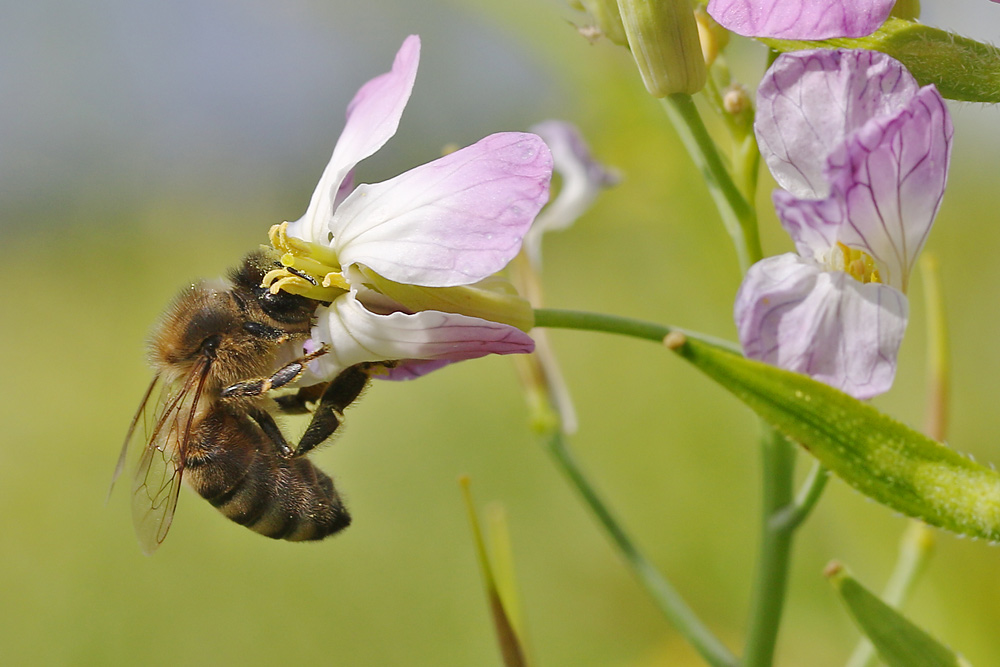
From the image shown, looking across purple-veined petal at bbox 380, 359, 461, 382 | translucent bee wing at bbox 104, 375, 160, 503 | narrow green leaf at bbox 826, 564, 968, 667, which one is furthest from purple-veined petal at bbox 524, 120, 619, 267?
narrow green leaf at bbox 826, 564, 968, 667

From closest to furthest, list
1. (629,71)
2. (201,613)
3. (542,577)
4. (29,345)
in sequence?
1. (629,71)
2. (201,613)
3. (542,577)
4. (29,345)

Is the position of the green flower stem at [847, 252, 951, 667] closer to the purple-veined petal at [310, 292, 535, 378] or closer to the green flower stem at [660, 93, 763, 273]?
the green flower stem at [660, 93, 763, 273]

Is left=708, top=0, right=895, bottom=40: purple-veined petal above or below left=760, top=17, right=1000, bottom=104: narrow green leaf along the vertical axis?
above

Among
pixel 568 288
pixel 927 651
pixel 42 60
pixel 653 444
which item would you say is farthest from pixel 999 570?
pixel 42 60

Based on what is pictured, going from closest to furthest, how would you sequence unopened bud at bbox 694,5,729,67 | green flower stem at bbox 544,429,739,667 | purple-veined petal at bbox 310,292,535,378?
purple-veined petal at bbox 310,292,535,378
unopened bud at bbox 694,5,729,67
green flower stem at bbox 544,429,739,667

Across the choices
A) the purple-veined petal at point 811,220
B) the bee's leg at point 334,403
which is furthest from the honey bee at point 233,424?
the purple-veined petal at point 811,220

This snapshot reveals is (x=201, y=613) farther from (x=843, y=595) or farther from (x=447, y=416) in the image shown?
(x=843, y=595)
